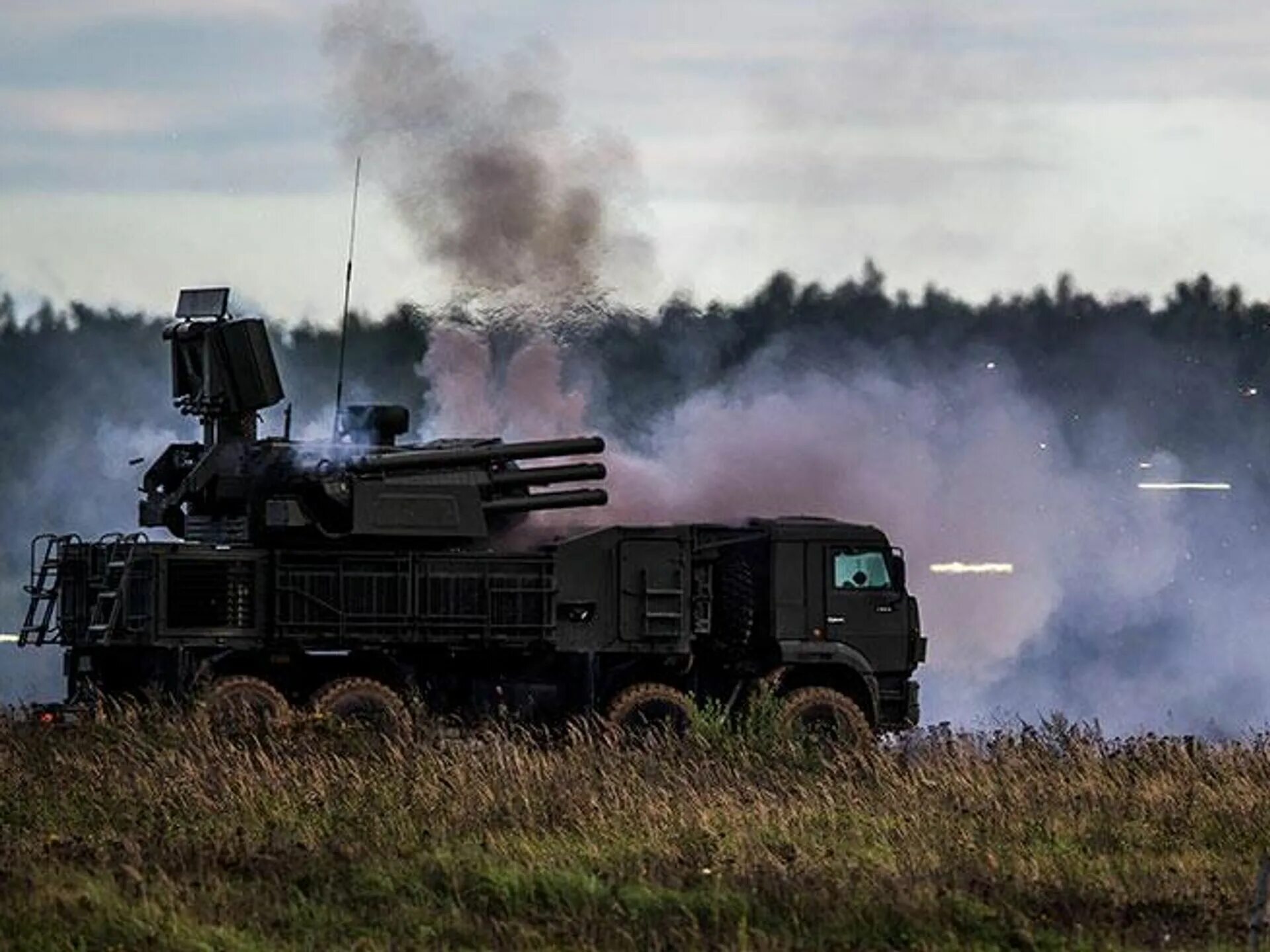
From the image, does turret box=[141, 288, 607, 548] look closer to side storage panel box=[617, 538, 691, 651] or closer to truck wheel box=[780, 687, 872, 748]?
side storage panel box=[617, 538, 691, 651]

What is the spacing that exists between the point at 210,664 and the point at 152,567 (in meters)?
1.27

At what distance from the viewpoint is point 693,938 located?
1992cm

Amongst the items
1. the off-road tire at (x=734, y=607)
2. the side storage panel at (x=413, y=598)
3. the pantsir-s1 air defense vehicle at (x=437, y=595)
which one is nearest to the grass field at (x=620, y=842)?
the pantsir-s1 air defense vehicle at (x=437, y=595)

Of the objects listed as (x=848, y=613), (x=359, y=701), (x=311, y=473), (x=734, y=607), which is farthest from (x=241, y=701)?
(x=848, y=613)

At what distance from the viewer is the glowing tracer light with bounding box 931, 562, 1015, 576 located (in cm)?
4903

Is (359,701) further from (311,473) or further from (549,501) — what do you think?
(549,501)

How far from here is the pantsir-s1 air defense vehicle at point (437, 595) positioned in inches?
1414

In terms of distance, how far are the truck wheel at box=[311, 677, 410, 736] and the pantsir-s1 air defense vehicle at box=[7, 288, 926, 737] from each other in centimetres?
3

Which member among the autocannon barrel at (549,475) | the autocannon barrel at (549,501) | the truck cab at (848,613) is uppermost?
the autocannon barrel at (549,475)

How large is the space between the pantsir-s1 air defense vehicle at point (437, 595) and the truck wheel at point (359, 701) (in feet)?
0.11

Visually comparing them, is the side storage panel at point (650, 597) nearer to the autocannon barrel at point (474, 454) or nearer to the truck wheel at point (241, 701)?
the autocannon barrel at point (474, 454)

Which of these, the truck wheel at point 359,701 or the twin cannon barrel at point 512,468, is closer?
the truck wheel at point 359,701

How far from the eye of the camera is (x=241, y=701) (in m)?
35.1

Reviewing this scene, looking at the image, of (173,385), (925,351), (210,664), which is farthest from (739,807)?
(925,351)
